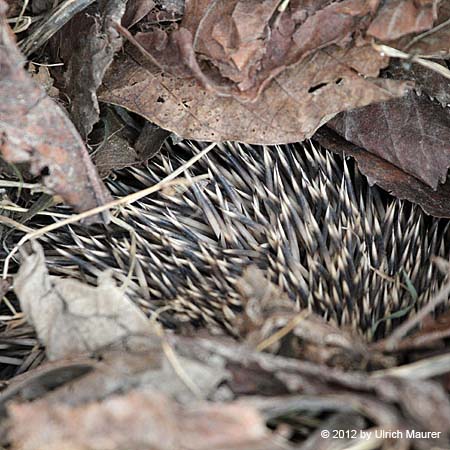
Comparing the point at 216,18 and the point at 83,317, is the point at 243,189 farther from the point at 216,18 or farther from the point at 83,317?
the point at 83,317

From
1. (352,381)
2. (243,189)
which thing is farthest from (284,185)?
(352,381)

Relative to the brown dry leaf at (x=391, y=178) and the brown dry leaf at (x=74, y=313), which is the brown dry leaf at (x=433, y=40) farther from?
the brown dry leaf at (x=74, y=313)

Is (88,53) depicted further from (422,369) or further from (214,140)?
(422,369)

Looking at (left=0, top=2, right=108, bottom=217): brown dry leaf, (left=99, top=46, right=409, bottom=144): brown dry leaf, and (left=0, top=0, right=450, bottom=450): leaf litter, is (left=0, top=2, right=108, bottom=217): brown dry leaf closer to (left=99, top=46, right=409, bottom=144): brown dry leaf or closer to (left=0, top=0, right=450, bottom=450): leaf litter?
(left=0, top=0, right=450, bottom=450): leaf litter

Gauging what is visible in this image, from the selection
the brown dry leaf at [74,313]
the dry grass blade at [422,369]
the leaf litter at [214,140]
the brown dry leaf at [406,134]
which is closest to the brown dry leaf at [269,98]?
the leaf litter at [214,140]

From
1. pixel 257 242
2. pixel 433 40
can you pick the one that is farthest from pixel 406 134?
pixel 257 242

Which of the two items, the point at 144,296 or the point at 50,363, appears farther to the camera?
the point at 144,296
